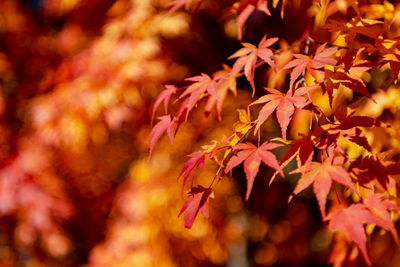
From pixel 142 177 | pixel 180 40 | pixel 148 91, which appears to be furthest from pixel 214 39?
pixel 142 177

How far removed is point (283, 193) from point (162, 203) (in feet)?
4.45

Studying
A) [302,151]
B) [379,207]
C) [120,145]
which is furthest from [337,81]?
[120,145]

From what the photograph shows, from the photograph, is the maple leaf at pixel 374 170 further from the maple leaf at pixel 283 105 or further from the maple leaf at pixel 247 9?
the maple leaf at pixel 247 9

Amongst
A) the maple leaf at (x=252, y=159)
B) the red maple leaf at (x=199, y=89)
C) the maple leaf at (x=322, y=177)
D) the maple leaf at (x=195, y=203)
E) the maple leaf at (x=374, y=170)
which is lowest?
the maple leaf at (x=374, y=170)

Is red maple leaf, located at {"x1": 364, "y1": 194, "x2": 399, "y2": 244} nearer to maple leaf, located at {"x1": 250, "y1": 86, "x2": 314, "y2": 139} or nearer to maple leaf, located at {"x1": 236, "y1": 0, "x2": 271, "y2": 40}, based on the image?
maple leaf, located at {"x1": 250, "y1": 86, "x2": 314, "y2": 139}

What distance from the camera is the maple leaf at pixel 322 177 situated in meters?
0.76

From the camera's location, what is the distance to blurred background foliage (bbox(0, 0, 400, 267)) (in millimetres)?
2105

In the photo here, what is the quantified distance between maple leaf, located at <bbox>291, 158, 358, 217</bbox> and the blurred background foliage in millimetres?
642

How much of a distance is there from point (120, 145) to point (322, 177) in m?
2.59

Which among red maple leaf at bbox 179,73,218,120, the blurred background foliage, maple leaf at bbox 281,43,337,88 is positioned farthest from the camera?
the blurred background foliage

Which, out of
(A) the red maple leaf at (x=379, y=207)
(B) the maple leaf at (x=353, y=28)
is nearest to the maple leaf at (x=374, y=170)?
(A) the red maple leaf at (x=379, y=207)

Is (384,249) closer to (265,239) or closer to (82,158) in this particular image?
(265,239)

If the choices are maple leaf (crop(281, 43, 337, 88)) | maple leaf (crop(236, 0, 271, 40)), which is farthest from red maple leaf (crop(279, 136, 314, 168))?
maple leaf (crop(236, 0, 271, 40))

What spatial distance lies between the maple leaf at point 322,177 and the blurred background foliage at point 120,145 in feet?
2.11
